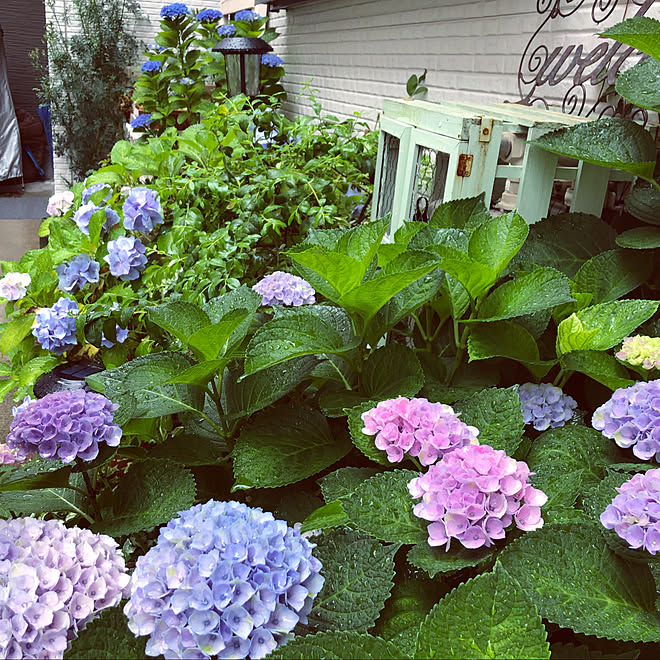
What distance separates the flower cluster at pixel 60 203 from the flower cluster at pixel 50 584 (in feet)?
6.62

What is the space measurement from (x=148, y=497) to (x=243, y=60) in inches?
126

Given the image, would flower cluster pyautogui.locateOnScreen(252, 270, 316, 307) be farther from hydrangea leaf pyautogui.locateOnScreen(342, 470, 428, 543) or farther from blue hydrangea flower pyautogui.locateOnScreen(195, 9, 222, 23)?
blue hydrangea flower pyautogui.locateOnScreen(195, 9, 222, 23)

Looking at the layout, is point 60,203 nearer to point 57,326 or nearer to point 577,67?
point 57,326

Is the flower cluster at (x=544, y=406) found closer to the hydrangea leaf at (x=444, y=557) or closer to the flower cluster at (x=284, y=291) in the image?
the hydrangea leaf at (x=444, y=557)

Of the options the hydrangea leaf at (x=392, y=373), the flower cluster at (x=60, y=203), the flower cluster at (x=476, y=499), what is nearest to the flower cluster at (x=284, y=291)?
the hydrangea leaf at (x=392, y=373)

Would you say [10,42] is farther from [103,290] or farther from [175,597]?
[175,597]

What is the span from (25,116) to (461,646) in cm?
984

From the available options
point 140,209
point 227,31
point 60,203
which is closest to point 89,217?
point 140,209

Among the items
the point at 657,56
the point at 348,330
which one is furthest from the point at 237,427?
the point at 657,56

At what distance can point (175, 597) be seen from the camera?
47 cm

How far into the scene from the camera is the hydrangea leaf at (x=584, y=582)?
562mm

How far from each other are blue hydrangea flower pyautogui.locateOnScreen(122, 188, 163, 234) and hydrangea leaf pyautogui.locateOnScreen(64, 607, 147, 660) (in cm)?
157

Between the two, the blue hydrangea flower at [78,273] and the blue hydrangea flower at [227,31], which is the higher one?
the blue hydrangea flower at [227,31]

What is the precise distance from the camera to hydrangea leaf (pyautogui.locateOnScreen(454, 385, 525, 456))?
734 mm
